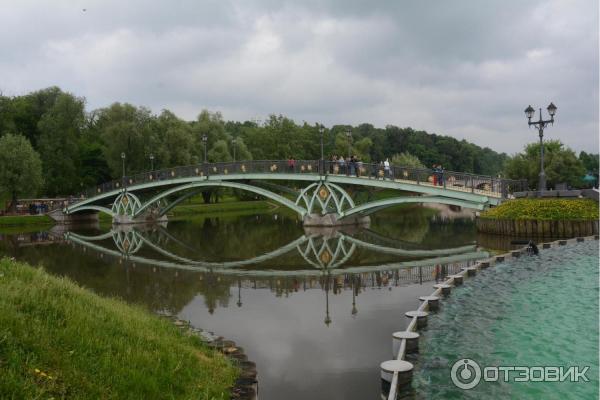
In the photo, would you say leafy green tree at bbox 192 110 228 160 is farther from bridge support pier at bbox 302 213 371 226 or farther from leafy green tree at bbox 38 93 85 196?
bridge support pier at bbox 302 213 371 226

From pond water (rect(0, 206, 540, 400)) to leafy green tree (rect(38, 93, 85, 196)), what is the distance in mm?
23647

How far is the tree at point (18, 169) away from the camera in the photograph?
44344 mm

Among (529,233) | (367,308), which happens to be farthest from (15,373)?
(529,233)

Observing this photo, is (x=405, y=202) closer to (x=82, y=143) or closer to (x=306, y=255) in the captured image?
(x=306, y=255)

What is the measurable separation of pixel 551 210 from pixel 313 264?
12.1m

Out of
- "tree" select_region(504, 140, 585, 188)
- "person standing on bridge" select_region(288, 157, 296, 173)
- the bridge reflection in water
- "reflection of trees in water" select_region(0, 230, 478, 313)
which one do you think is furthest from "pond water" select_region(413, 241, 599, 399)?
"tree" select_region(504, 140, 585, 188)

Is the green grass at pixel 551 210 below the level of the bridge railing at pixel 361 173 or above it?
below

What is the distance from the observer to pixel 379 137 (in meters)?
107

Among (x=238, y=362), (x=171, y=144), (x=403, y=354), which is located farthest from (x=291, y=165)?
(x=403, y=354)

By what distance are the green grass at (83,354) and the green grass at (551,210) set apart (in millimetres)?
19667

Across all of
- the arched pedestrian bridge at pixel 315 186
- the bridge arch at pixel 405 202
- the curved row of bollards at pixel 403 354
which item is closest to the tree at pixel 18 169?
Result: the arched pedestrian bridge at pixel 315 186

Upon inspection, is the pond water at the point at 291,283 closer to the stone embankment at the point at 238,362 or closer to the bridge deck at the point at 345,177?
the stone embankment at the point at 238,362

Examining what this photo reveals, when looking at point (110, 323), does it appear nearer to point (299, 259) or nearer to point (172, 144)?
point (299, 259)

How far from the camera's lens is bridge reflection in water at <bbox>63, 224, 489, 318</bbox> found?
50.0 feet
